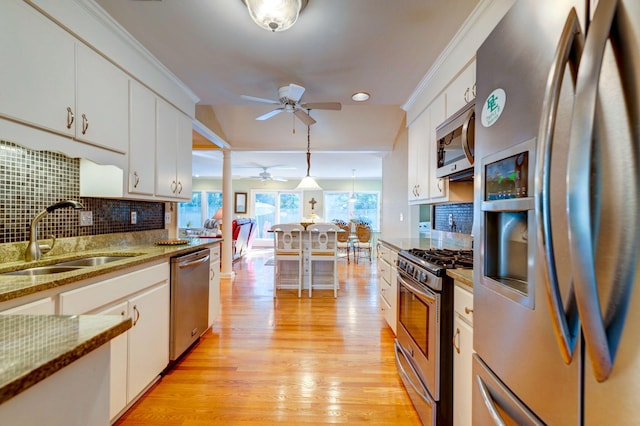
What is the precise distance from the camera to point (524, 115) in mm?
778

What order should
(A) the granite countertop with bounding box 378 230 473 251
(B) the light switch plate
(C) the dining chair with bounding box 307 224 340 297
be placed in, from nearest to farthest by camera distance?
(B) the light switch plate < (A) the granite countertop with bounding box 378 230 473 251 < (C) the dining chair with bounding box 307 224 340 297

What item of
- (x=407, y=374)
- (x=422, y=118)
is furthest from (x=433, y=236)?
(x=407, y=374)

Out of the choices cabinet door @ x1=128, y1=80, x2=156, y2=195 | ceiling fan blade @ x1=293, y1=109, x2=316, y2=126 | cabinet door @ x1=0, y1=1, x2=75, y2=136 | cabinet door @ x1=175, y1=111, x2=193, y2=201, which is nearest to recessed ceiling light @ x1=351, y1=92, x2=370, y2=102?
ceiling fan blade @ x1=293, y1=109, x2=316, y2=126

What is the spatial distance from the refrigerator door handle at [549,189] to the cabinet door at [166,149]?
8.39 ft

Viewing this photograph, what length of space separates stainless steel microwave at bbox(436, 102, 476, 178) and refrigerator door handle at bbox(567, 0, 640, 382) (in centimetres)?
109

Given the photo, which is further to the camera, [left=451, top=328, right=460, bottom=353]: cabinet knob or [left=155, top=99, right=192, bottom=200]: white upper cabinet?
[left=155, top=99, right=192, bottom=200]: white upper cabinet

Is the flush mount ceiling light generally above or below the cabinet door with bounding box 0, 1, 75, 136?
above

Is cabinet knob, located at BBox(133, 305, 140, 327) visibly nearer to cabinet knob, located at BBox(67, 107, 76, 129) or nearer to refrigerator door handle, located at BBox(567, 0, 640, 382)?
cabinet knob, located at BBox(67, 107, 76, 129)

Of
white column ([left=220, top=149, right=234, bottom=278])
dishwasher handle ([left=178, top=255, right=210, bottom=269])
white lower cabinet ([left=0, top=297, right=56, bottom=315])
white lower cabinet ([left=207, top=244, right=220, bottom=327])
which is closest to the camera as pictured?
white lower cabinet ([left=0, top=297, right=56, bottom=315])

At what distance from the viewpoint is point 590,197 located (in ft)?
1.80

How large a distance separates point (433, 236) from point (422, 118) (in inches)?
48.0

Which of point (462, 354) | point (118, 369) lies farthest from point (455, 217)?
point (118, 369)

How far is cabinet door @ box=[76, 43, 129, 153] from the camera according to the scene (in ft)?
5.27

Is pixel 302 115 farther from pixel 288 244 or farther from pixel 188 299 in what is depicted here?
pixel 188 299
